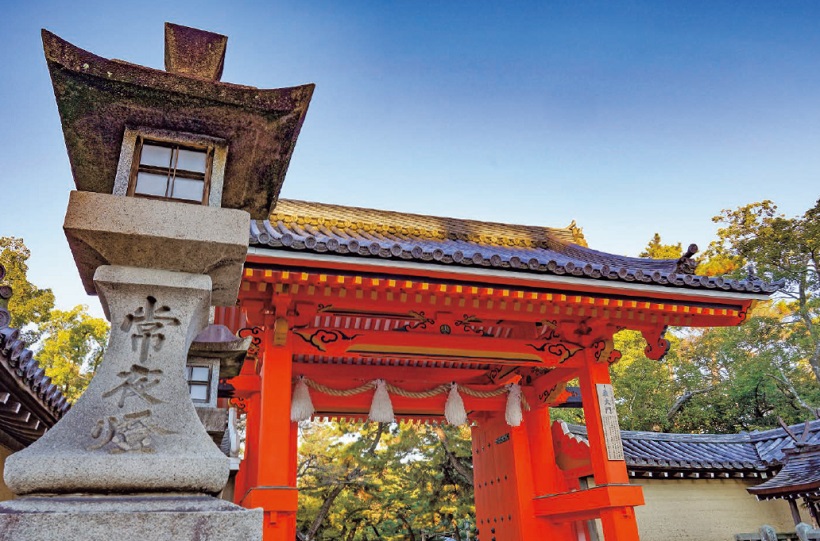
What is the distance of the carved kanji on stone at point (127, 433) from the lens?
2.39m

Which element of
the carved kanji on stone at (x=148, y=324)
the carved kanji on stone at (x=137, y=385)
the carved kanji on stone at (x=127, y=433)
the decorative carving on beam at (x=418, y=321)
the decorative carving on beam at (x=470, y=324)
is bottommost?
the carved kanji on stone at (x=127, y=433)

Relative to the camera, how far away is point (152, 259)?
9.48 ft

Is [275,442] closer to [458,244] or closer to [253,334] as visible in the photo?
[253,334]

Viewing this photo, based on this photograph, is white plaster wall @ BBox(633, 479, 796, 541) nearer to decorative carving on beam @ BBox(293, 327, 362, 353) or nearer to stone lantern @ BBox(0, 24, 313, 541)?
decorative carving on beam @ BBox(293, 327, 362, 353)

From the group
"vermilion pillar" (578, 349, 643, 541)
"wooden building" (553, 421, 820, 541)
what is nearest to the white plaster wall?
"wooden building" (553, 421, 820, 541)

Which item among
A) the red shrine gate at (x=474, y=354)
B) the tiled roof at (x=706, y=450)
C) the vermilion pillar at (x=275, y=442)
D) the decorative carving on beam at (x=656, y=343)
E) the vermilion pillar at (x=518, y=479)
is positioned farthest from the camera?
the tiled roof at (x=706, y=450)

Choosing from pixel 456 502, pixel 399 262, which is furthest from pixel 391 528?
pixel 399 262

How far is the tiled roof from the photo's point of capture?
29.6 ft

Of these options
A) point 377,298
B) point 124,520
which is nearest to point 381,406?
point 377,298

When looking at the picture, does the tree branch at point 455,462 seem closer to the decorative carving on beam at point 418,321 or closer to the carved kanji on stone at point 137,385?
the decorative carving on beam at point 418,321

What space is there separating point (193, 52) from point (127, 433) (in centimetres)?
220

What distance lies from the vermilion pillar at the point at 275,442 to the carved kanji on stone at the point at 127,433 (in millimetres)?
3122

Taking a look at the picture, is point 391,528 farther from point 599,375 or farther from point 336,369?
point 599,375

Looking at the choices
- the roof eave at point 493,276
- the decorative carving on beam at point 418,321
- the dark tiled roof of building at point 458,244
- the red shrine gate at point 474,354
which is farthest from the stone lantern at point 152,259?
the decorative carving on beam at point 418,321
